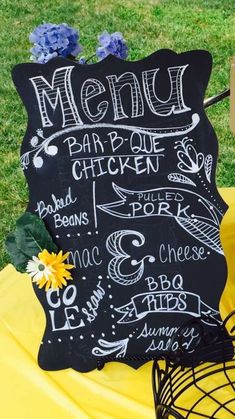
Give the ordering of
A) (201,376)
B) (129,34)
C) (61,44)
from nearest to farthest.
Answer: (201,376) < (61,44) < (129,34)

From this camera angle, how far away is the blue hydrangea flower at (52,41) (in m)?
1.51

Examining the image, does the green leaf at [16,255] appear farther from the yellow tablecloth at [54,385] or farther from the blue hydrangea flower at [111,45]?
the blue hydrangea flower at [111,45]

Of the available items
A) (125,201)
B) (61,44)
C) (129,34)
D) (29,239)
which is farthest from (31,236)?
(129,34)

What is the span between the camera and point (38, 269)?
4.65 feet

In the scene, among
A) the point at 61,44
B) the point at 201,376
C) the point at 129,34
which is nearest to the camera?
the point at 201,376

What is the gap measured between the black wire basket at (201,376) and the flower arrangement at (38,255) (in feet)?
0.81

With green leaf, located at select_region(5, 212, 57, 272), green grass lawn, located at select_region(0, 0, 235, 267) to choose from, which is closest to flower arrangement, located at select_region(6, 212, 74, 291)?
green leaf, located at select_region(5, 212, 57, 272)

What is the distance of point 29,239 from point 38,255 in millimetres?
36

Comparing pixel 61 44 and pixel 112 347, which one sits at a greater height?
pixel 61 44

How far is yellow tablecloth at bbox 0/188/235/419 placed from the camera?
138 centimetres

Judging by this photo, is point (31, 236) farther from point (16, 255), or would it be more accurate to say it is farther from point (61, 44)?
point (61, 44)

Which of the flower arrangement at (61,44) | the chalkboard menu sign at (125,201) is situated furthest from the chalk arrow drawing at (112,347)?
the flower arrangement at (61,44)

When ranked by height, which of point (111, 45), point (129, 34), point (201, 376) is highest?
point (111, 45)

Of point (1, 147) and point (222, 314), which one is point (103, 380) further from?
point (1, 147)
